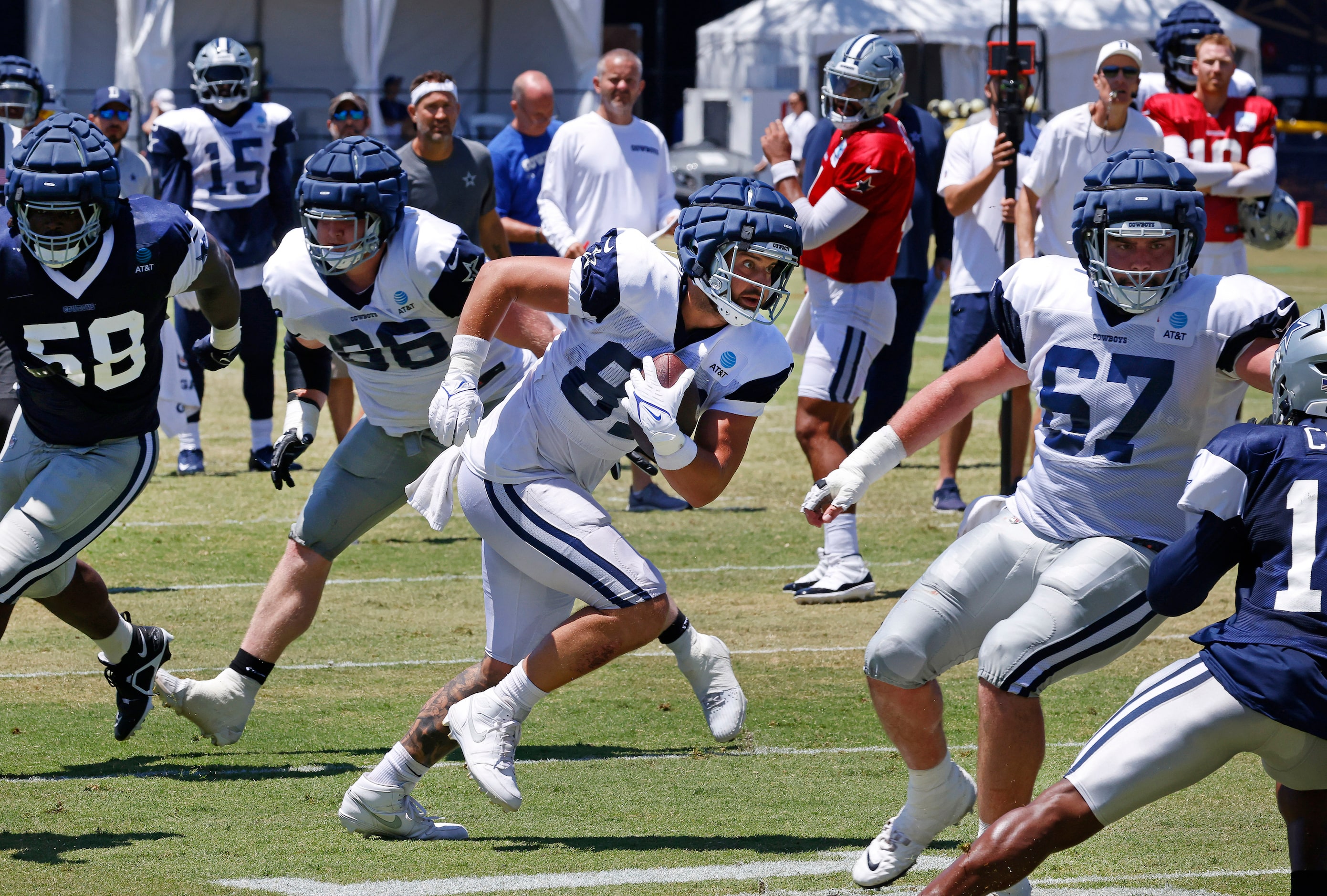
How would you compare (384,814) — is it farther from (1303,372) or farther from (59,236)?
(1303,372)

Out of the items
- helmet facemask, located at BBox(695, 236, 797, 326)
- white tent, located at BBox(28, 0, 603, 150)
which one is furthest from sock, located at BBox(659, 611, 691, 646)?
white tent, located at BBox(28, 0, 603, 150)

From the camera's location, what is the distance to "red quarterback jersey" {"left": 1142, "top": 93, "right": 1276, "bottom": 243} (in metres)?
8.97

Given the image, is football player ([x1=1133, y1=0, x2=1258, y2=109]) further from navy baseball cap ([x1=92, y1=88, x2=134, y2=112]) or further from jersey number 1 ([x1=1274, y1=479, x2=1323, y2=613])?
navy baseball cap ([x1=92, y1=88, x2=134, y2=112])

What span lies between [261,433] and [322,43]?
56.5ft

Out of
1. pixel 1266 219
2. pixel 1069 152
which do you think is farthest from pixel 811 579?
pixel 1266 219

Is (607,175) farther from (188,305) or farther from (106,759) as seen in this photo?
(106,759)

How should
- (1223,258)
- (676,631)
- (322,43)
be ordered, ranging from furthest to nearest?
1. (322,43)
2. (1223,258)
3. (676,631)

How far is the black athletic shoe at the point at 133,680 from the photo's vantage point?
5316mm

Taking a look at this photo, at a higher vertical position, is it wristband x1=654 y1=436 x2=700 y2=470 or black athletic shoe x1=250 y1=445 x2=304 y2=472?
wristband x1=654 y1=436 x2=700 y2=470

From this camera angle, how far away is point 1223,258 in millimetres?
9008

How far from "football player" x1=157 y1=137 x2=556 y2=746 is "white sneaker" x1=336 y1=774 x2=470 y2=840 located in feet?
2.70

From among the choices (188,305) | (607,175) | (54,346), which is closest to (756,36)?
(607,175)

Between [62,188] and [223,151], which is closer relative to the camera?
[62,188]

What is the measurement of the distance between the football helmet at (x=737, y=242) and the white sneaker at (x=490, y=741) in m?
1.16
